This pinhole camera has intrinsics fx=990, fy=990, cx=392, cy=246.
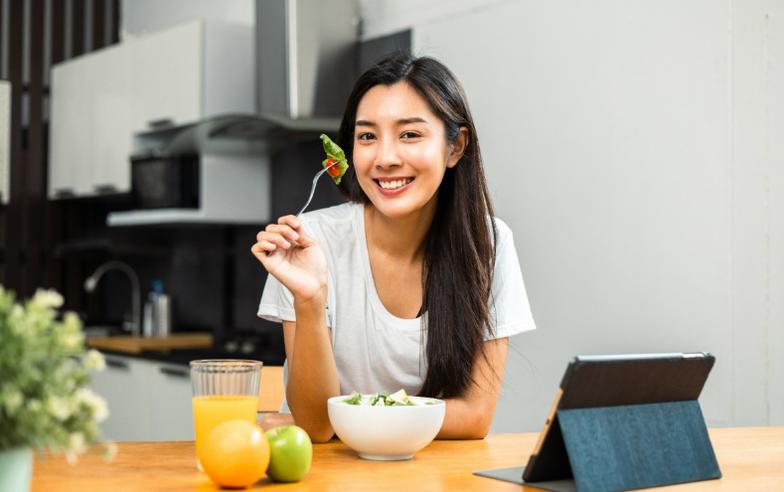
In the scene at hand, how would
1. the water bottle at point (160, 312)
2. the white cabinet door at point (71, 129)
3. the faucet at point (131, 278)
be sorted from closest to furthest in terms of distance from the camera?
the water bottle at point (160, 312) → the white cabinet door at point (71, 129) → the faucet at point (131, 278)

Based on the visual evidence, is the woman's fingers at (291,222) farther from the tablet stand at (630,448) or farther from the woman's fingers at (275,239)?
the tablet stand at (630,448)

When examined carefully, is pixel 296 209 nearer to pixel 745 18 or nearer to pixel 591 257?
pixel 591 257

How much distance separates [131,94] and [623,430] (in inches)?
152

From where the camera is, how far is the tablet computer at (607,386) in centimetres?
128

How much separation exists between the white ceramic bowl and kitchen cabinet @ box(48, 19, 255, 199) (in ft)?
10.0

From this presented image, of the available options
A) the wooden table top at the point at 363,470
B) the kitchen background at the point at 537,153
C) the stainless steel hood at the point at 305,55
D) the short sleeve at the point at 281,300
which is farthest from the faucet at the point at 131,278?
the wooden table top at the point at 363,470

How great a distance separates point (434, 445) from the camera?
1.65m

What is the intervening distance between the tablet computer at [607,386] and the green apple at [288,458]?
0.97 feet

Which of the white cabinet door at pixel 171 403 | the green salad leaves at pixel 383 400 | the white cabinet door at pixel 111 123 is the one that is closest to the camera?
the green salad leaves at pixel 383 400

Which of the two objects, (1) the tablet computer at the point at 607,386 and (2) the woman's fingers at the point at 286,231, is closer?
(1) the tablet computer at the point at 607,386

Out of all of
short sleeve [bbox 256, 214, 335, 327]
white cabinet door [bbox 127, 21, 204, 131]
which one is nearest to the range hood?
white cabinet door [bbox 127, 21, 204, 131]

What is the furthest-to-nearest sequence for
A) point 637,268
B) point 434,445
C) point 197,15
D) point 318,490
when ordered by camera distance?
1. point 197,15
2. point 637,268
3. point 434,445
4. point 318,490

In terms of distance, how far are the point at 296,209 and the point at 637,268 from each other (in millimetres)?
1857

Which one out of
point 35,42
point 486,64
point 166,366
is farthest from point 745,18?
point 35,42
